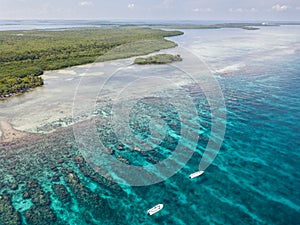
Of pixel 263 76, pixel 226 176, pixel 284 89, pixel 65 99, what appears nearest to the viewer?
pixel 226 176

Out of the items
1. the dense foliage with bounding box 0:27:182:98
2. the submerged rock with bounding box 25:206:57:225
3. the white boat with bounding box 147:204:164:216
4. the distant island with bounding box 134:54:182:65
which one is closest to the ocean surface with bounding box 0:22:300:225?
the submerged rock with bounding box 25:206:57:225

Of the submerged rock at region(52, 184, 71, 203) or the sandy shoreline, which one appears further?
the sandy shoreline

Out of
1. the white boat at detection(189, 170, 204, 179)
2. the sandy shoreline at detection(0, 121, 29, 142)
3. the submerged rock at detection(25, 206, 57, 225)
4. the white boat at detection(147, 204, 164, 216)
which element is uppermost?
the sandy shoreline at detection(0, 121, 29, 142)

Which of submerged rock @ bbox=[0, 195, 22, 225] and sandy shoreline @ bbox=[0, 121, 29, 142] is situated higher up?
sandy shoreline @ bbox=[0, 121, 29, 142]

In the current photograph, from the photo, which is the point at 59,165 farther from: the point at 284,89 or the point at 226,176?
the point at 284,89

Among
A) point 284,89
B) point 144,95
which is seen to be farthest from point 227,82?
point 144,95

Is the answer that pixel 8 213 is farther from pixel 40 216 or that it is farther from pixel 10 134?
pixel 10 134

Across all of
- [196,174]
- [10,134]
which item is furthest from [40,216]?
[10,134]

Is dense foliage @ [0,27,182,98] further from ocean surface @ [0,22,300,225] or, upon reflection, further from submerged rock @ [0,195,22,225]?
submerged rock @ [0,195,22,225]
